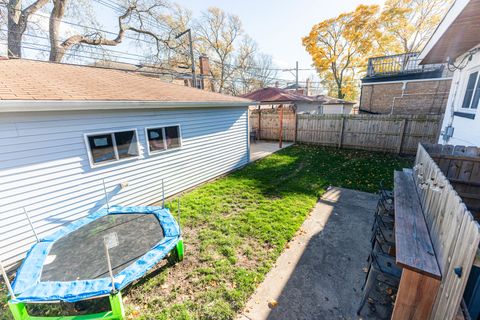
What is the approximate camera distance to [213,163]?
7465 mm

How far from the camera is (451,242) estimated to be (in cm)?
175

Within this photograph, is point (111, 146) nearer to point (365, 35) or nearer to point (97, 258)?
point (97, 258)

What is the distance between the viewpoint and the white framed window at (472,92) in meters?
4.92

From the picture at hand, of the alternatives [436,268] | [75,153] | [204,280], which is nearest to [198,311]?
[204,280]

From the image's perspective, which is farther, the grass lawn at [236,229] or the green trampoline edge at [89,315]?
the grass lawn at [236,229]

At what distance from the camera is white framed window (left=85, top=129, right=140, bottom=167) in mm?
4363

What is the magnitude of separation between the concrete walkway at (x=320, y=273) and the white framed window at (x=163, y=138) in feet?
13.6

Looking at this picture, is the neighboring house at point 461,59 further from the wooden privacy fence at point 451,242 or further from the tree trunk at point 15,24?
the tree trunk at point 15,24

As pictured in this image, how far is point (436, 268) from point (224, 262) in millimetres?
2701

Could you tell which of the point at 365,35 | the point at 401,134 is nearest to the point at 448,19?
the point at 401,134

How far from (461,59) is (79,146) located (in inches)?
410

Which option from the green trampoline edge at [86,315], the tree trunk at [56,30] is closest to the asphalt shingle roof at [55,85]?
the green trampoline edge at [86,315]

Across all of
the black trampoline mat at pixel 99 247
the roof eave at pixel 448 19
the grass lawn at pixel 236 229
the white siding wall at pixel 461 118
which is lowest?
the grass lawn at pixel 236 229

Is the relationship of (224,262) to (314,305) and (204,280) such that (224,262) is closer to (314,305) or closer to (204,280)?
(204,280)
